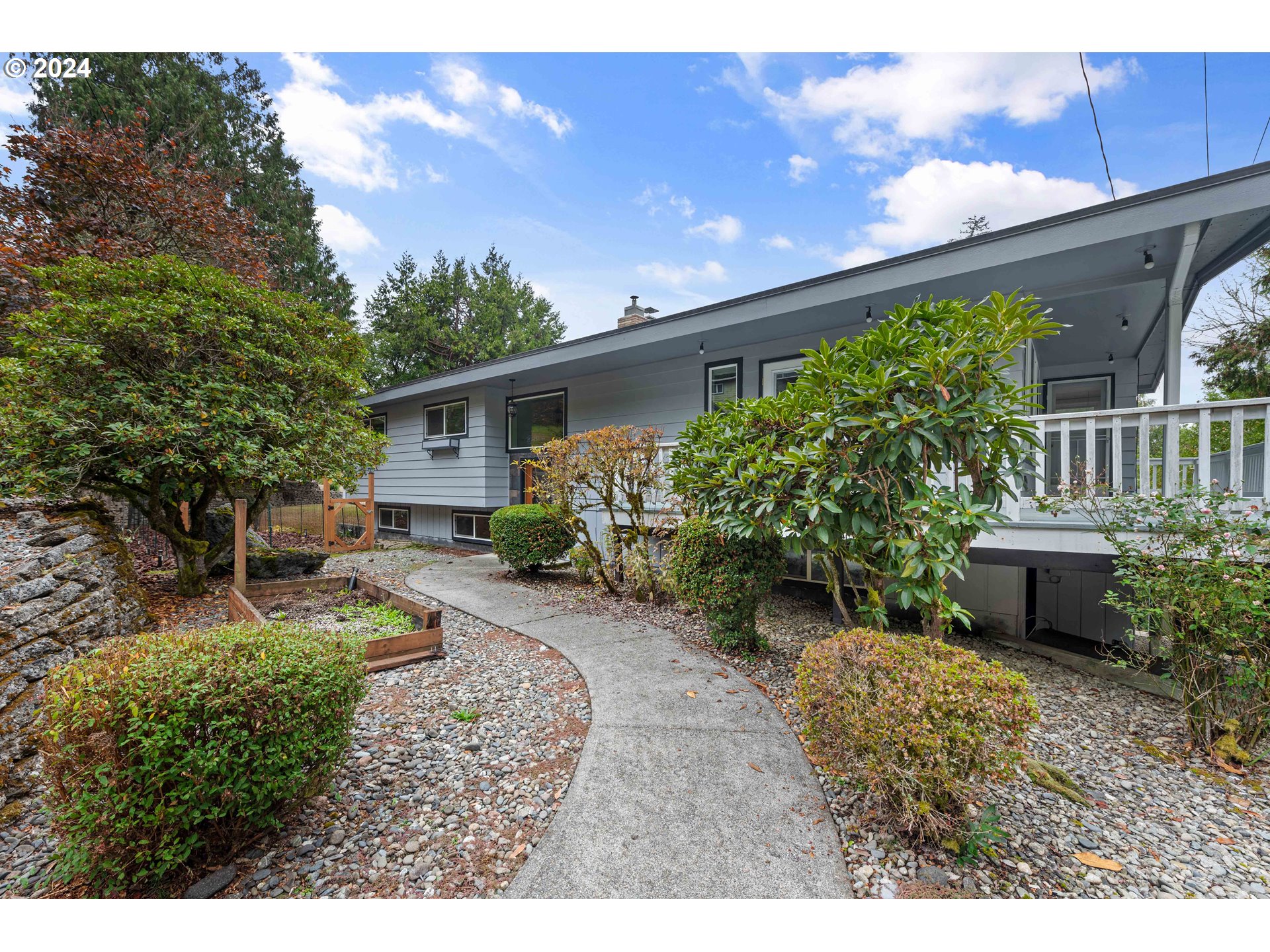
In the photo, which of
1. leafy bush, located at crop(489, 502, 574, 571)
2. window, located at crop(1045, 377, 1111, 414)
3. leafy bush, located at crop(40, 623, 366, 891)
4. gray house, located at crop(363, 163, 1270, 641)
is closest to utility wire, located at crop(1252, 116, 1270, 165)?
gray house, located at crop(363, 163, 1270, 641)

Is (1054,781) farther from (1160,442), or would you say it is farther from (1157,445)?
(1157,445)

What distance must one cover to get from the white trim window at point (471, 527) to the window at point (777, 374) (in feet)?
23.0

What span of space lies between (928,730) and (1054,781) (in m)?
1.46

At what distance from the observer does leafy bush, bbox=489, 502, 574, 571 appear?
7547mm

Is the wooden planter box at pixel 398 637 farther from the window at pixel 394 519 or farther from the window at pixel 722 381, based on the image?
the window at pixel 394 519

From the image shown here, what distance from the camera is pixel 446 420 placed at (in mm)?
11906

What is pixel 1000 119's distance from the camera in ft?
22.6

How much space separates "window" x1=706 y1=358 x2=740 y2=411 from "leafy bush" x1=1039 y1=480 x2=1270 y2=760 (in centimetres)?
514

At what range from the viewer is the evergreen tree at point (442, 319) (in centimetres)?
2230


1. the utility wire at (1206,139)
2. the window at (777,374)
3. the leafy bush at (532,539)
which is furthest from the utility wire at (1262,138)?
the leafy bush at (532,539)

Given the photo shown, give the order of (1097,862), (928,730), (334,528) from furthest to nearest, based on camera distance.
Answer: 1. (334,528)
2. (1097,862)
3. (928,730)

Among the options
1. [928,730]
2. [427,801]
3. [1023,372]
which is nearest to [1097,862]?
[928,730]
